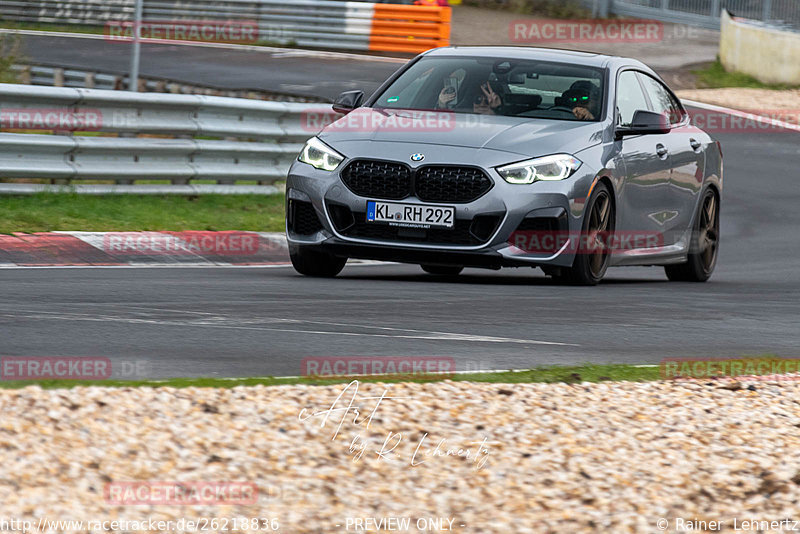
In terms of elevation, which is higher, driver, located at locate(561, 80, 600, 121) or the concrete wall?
driver, located at locate(561, 80, 600, 121)

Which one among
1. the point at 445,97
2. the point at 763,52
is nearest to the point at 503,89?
the point at 445,97

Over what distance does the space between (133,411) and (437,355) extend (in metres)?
1.97

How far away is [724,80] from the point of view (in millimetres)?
31391

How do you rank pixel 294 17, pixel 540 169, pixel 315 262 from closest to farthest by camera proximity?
1. pixel 540 169
2. pixel 315 262
3. pixel 294 17

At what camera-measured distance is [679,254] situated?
11938 millimetres

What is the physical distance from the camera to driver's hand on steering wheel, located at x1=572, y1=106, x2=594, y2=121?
10.5 metres

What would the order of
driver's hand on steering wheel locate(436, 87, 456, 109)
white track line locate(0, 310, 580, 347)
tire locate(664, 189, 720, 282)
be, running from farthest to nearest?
1. tire locate(664, 189, 720, 282)
2. driver's hand on steering wheel locate(436, 87, 456, 109)
3. white track line locate(0, 310, 580, 347)

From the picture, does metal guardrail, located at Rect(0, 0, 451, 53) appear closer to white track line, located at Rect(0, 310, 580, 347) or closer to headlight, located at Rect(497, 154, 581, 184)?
headlight, located at Rect(497, 154, 581, 184)

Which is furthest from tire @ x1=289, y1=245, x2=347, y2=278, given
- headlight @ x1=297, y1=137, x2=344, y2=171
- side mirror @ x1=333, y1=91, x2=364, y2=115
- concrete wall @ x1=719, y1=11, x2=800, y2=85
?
concrete wall @ x1=719, y1=11, x2=800, y2=85

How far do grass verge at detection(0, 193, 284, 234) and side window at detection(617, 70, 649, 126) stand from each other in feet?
12.6

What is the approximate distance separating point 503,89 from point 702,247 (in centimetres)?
272

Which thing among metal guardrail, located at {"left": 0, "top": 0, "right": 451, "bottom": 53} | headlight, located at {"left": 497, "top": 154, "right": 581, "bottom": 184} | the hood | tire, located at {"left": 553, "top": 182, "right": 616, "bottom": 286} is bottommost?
metal guardrail, located at {"left": 0, "top": 0, "right": 451, "bottom": 53}

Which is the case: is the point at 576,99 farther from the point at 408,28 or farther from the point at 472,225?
the point at 408,28

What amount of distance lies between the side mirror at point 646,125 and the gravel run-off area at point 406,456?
4.64 metres
